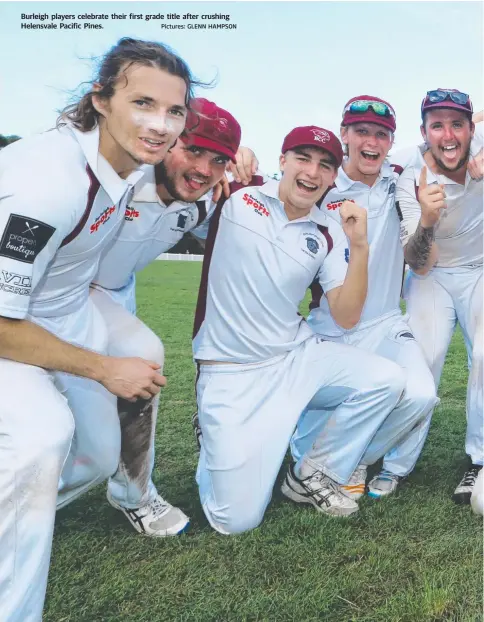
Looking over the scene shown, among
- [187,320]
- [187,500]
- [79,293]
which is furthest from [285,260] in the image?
[187,320]

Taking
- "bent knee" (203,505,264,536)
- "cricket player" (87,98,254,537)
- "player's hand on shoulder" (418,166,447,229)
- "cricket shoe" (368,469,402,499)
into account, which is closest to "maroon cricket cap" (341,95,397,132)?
"player's hand on shoulder" (418,166,447,229)

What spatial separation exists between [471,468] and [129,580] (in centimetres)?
245

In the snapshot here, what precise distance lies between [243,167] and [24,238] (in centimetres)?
202

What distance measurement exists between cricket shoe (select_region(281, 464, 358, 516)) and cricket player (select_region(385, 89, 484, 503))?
0.56m

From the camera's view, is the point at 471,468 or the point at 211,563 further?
the point at 471,468

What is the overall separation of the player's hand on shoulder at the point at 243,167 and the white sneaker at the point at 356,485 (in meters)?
1.97

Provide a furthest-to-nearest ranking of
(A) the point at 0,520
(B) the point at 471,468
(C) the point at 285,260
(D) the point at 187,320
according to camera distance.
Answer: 1. (D) the point at 187,320
2. (B) the point at 471,468
3. (C) the point at 285,260
4. (A) the point at 0,520

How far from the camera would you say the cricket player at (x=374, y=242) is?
460 centimetres

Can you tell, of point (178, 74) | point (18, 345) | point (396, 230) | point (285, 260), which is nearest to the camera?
point (18, 345)

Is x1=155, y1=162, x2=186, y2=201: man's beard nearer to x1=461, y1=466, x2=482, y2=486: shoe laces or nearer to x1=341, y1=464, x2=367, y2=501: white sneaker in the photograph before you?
x1=341, y1=464, x2=367, y2=501: white sneaker

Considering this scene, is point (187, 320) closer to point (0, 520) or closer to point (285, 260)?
point (285, 260)

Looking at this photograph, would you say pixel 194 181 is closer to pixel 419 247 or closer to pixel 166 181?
pixel 166 181

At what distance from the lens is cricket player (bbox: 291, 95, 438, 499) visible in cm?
460

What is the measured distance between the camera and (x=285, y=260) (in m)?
4.17
